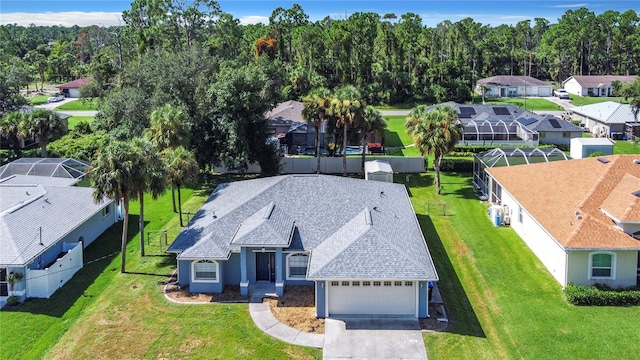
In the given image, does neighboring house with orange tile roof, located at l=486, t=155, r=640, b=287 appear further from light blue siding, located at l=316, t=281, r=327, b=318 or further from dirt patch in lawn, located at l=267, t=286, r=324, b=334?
dirt patch in lawn, located at l=267, t=286, r=324, b=334

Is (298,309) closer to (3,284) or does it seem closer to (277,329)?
(277,329)

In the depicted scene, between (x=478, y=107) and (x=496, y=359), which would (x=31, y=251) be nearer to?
(x=496, y=359)

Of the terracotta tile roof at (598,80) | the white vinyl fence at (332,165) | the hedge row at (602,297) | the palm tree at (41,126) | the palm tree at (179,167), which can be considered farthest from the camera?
the terracotta tile roof at (598,80)

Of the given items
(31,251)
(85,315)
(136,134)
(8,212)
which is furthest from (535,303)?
(136,134)

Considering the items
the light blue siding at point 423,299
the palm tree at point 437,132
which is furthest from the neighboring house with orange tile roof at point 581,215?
the light blue siding at point 423,299

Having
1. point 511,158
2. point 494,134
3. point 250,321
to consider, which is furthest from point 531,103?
point 250,321

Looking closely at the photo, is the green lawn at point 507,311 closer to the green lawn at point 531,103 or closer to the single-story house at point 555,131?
the single-story house at point 555,131
